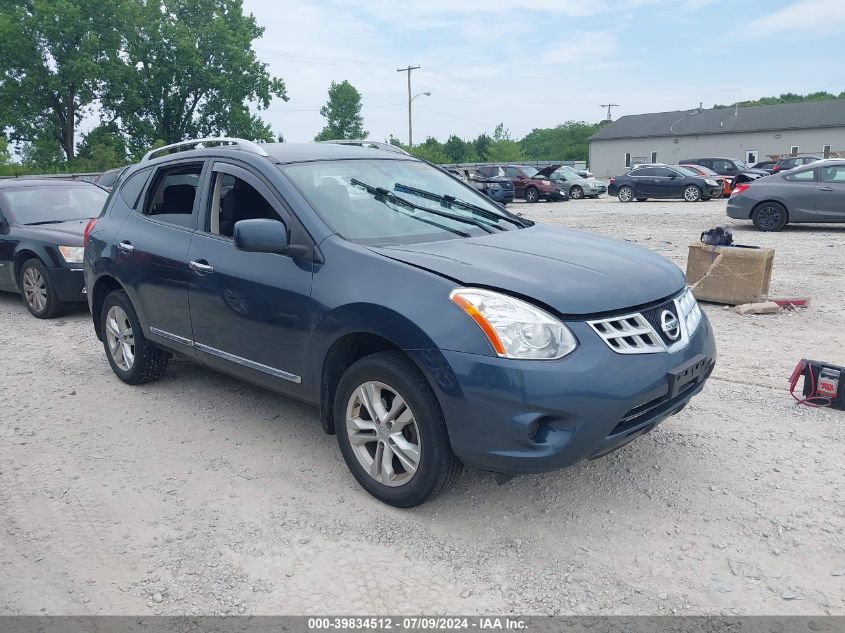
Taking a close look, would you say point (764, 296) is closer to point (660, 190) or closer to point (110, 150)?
point (660, 190)

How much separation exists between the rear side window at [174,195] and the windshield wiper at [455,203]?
1419 mm

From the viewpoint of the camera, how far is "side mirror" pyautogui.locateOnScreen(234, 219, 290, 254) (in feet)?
12.5

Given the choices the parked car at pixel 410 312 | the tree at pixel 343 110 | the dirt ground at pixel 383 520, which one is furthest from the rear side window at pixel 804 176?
the tree at pixel 343 110

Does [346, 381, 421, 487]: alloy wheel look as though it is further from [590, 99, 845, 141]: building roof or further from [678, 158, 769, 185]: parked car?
[590, 99, 845, 141]: building roof

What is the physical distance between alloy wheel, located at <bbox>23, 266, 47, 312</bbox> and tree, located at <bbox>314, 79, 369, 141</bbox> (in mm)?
87128

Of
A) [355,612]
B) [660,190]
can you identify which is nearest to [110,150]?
[660,190]

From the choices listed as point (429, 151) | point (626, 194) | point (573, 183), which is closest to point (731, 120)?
point (429, 151)

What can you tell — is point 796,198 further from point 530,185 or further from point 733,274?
point 530,185

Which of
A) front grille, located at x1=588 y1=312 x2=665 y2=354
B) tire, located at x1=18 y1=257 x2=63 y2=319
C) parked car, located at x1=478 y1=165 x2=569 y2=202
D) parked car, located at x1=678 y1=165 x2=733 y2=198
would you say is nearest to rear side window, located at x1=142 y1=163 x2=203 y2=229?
front grille, located at x1=588 y1=312 x2=665 y2=354

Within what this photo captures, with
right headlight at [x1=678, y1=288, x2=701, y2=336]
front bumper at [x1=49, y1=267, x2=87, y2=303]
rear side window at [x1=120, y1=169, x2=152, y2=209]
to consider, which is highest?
rear side window at [x1=120, y1=169, x2=152, y2=209]

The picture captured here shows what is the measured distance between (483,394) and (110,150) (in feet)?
157

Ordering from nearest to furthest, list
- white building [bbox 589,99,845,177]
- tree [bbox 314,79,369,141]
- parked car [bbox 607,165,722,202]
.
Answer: parked car [bbox 607,165,722,202], white building [bbox 589,99,845,177], tree [bbox 314,79,369,141]

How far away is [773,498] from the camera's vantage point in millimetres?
3664

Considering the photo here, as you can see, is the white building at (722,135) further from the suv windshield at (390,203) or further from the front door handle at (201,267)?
the front door handle at (201,267)
